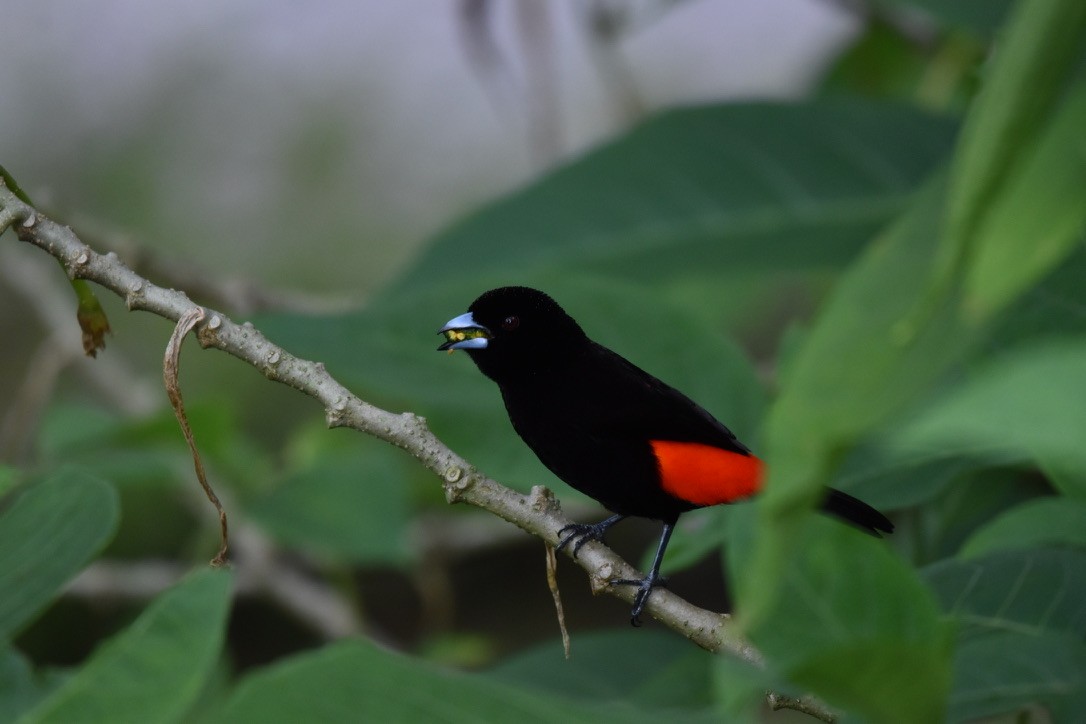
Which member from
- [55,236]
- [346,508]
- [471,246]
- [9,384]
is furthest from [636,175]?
[9,384]

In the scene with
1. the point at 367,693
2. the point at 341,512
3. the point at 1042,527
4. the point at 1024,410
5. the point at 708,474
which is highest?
the point at 1024,410

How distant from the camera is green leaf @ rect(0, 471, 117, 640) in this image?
1.20 m

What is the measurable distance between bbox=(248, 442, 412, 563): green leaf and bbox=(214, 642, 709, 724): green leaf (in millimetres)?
2179

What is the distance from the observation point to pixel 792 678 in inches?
32.7

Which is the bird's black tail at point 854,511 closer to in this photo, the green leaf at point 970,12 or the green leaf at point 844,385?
the green leaf at point 844,385

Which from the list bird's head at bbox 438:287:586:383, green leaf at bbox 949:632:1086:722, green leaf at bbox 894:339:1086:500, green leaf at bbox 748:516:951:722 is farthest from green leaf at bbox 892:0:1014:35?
green leaf at bbox 894:339:1086:500

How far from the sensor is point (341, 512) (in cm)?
298

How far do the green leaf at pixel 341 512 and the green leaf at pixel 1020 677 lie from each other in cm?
194

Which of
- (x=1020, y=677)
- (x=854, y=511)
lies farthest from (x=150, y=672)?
(x=854, y=511)

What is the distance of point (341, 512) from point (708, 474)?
57.7 inches

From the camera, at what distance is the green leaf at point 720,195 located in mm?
2443

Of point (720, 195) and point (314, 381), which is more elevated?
point (314, 381)

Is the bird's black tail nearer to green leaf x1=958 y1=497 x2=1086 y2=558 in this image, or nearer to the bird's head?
green leaf x1=958 y1=497 x2=1086 y2=558

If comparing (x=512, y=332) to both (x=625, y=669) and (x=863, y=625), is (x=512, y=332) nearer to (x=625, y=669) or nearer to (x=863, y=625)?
(x=625, y=669)
